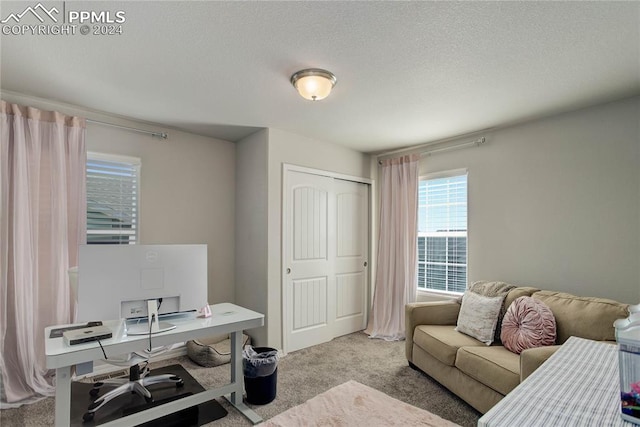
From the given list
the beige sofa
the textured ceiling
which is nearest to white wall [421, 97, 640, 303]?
the textured ceiling

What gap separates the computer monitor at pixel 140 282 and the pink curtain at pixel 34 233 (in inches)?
43.2

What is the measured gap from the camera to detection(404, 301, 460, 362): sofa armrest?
3.22 m

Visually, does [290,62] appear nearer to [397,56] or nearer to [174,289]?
[397,56]

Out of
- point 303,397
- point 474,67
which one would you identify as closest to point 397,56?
point 474,67

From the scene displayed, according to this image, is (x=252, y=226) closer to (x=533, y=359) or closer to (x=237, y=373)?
(x=237, y=373)

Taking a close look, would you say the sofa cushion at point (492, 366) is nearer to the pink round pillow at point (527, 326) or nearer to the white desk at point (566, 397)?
the pink round pillow at point (527, 326)

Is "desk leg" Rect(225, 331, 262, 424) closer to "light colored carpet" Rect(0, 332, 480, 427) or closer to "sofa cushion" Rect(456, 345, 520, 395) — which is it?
"light colored carpet" Rect(0, 332, 480, 427)

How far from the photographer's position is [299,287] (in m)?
3.83

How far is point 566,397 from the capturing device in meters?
1.10

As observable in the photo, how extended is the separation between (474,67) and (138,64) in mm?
2269

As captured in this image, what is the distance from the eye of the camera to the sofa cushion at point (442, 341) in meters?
2.67

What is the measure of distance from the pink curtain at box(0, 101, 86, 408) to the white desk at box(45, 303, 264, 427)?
75 cm

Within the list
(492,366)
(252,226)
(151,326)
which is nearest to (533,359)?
(492,366)

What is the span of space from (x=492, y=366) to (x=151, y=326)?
90.9 inches
